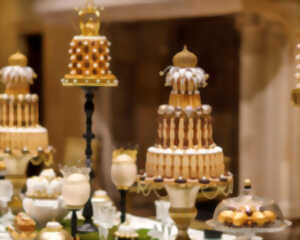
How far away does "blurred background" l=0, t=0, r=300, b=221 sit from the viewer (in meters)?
7.69

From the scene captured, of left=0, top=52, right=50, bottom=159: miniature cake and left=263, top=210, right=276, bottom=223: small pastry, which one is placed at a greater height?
left=0, top=52, right=50, bottom=159: miniature cake

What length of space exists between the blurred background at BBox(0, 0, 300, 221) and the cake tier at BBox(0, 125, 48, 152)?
0.98 m

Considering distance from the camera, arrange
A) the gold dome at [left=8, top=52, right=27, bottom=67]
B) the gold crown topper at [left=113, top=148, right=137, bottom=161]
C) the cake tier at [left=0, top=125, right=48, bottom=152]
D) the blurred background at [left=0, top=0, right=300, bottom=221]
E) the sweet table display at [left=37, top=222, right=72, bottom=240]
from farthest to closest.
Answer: the blurred background at [left=0, top=0, right=300, bottom=221]
the gold dome at [left=8, top=52, right=27, bottom=67]
the cake tier at [left=0, top=125, right=48, bottom=152]
the gold crown topper at [left=113, top=148, right=137, bottom=161]
the sweet table display at [left=37, top=222, right=72, bottom=240]

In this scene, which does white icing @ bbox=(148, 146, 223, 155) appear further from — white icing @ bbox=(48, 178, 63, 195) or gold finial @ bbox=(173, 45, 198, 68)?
white icing @ bbox=(48, 178, 63, 195)

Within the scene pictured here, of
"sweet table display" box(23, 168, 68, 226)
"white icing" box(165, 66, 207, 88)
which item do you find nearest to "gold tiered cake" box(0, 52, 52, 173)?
"sweet table display" box(23, 168, 68, 226)

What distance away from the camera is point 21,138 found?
249 inches

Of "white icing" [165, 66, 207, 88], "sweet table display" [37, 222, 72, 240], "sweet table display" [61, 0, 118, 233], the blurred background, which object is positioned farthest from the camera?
the blurred background

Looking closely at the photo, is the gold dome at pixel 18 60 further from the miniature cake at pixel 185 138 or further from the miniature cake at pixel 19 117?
the miniature cake at pixel 185 138

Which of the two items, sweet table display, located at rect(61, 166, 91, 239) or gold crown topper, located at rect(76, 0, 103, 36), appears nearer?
sweet table display, located at rect(61, 166, 91, 239)

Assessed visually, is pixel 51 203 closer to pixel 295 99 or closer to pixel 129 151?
pixel 129 151

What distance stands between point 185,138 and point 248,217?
703mm

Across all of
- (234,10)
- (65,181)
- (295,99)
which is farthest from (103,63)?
(234,10)

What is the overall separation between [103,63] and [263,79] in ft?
7.81

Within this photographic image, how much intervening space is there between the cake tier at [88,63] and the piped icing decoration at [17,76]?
70 cm
